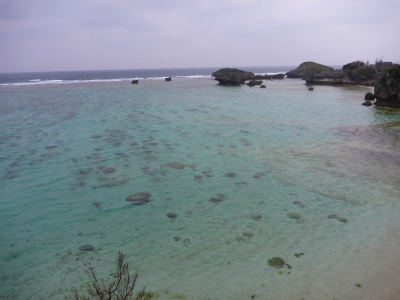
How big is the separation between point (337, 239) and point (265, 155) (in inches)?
265

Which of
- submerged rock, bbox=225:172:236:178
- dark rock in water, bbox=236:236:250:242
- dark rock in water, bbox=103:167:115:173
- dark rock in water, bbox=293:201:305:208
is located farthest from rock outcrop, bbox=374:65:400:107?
dark rock in water, bbox=103:167:115:173

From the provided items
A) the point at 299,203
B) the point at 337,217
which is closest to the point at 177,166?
the point at 299,203

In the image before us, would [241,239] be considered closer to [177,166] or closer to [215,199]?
[215,199]

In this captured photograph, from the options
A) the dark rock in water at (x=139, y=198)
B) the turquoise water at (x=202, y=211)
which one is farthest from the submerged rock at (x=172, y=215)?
the dark rock in water at (x=139, y=198)

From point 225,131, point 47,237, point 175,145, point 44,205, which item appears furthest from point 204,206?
point 225,131

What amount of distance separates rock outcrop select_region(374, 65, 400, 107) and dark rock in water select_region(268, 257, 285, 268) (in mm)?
28900

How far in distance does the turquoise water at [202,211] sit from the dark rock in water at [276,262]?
0.36 feet

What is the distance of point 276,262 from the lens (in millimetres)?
5602

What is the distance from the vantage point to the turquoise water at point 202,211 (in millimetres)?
5203

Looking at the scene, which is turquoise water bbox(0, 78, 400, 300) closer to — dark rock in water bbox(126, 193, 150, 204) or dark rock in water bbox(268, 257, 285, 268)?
dark rock in water bbox(268, 257, 285, 268)

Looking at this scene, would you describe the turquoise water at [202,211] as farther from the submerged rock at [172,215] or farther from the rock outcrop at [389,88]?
the rock outcrop at [389,88]

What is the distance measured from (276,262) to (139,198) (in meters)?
4.65

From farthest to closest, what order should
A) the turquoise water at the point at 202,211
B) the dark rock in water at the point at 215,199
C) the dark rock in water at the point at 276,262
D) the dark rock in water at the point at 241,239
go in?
the dark rock in water at the point at 215,199, the dark rock in water at the point at 241,239, the dark rock in water at the point at 276,262, the turquoise water at the point at 202,211

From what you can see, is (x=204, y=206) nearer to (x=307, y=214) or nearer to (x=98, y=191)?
(x=307, y=214)
